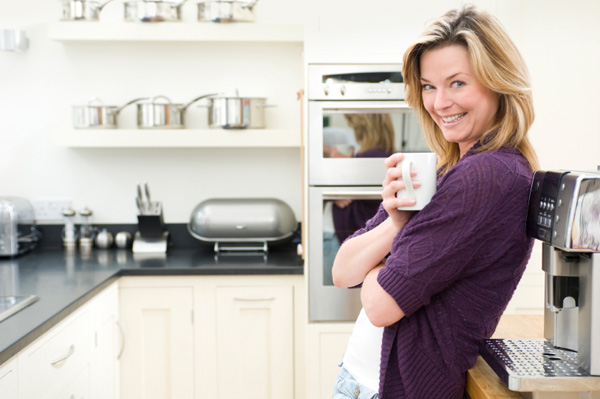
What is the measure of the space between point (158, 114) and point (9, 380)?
1.65 meters

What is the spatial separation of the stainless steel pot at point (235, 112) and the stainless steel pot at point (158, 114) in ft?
0.31

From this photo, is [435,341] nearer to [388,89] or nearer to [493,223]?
[493,223]

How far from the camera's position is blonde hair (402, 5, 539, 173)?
1.12 m

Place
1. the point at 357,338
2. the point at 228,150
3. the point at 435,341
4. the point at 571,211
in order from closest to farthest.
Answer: the point at 571,211, the point at 435,341, the point at 357,338, the point at 228,150

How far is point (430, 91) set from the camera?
1.25m

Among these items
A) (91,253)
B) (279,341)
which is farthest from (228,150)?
(279,341)

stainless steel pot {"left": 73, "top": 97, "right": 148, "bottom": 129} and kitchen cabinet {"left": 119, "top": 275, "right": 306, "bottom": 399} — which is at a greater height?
stainless steel pot {"left": 73, "top": 97, "right": 148, "bottom": 129}

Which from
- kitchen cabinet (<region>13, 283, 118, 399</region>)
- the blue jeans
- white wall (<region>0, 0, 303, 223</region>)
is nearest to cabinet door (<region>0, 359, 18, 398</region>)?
kitchen cabinet (<region>13, 283, 118, 399</region>)

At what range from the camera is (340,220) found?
2.68 m

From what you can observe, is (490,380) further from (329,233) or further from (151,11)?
(151,11)

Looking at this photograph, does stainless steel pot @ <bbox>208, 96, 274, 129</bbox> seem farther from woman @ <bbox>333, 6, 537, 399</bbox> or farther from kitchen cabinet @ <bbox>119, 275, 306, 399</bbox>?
woman @ <bbox>333, 6, 537, 399</bbox>

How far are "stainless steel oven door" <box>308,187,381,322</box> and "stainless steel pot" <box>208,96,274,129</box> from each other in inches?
23.1

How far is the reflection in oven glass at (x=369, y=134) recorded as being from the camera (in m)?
2.65

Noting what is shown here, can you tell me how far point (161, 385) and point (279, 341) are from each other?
549 mm
